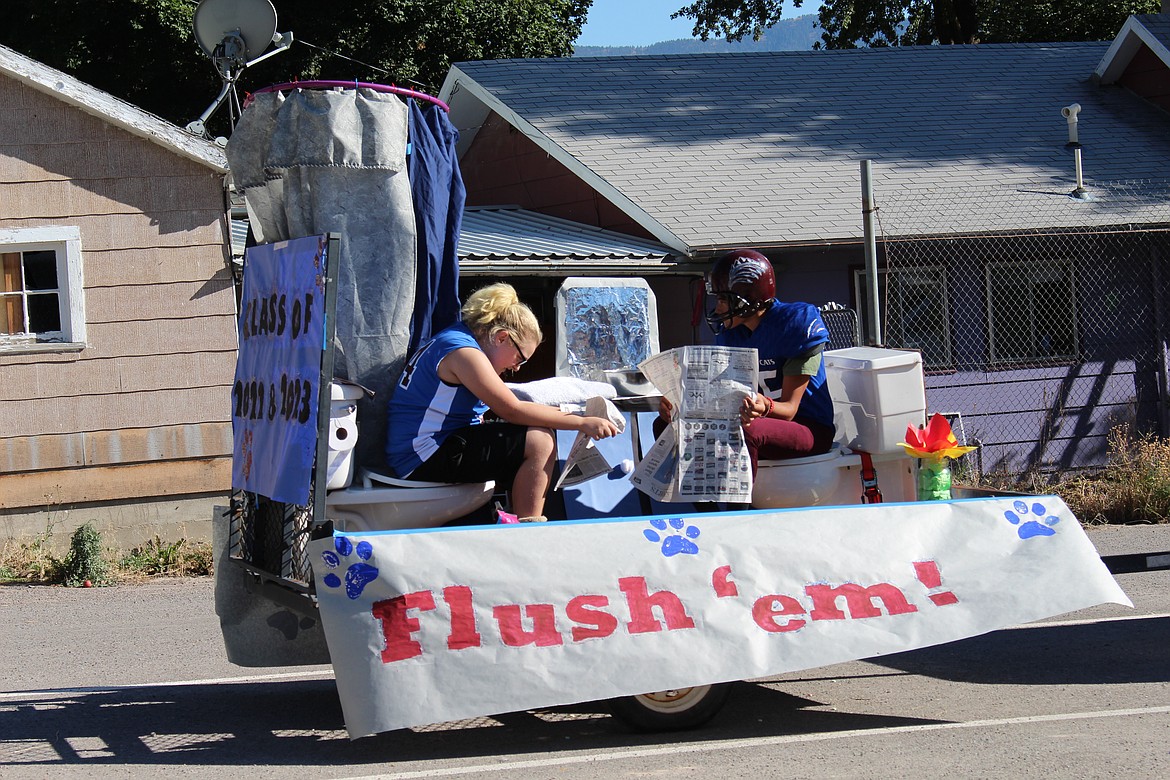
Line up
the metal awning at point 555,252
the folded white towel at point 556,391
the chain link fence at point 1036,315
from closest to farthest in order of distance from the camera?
the folded white towel at point 556,391
the metal awning at point 555,252
the chain link fence at point 1036,315

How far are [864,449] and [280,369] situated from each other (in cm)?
268

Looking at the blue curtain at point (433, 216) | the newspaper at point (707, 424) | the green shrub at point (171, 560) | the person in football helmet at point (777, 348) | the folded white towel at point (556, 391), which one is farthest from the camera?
the green shrub at point (171, 560)

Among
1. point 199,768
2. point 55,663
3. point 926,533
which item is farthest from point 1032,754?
point 55,663

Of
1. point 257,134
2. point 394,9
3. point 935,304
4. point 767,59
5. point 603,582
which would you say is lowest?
point 603,582

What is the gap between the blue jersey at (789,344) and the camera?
5914 mm

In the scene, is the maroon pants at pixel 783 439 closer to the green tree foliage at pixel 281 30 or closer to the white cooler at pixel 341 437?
the white cooler at pixel 341 437

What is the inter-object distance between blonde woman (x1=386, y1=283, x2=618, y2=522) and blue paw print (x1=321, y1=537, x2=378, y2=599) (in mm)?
741

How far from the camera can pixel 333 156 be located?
208 inches

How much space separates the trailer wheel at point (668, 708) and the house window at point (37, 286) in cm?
694

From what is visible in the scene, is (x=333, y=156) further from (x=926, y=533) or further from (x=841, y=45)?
(x=841, y=45)

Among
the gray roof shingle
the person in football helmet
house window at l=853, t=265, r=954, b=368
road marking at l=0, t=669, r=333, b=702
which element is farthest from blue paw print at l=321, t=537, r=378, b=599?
house window at l=853, t=265, r=954, b=368

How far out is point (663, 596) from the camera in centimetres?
481

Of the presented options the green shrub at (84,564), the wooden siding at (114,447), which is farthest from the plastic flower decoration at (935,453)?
the wooden siding at (114,447)

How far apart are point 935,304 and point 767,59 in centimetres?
519
